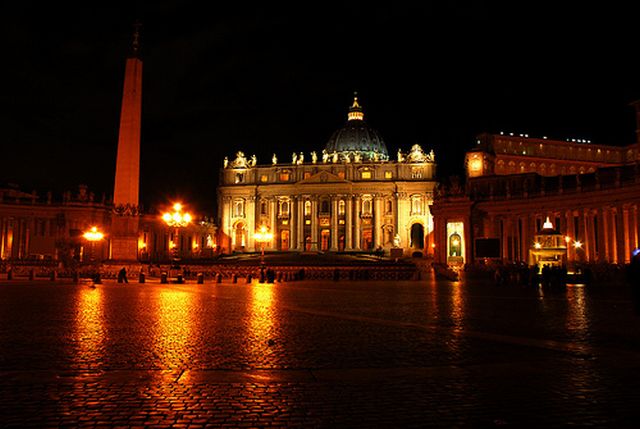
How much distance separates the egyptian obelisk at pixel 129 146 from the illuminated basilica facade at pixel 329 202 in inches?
2738

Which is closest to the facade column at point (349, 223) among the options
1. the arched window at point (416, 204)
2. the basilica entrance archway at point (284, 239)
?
the arched window at point (416, 204)

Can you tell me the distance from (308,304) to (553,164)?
76.9m

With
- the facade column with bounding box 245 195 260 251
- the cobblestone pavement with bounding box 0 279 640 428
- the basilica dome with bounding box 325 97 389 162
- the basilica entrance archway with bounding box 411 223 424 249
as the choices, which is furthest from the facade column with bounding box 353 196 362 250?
the cobblestone pavement with bounding box 0 279 640 428

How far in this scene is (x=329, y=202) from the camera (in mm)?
107250

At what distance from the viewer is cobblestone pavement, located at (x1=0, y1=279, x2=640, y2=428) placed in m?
5.84

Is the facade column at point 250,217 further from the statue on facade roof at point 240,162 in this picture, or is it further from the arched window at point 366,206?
the arched window at point 366,206

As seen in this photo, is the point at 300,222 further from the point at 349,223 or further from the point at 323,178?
the point at 349,223

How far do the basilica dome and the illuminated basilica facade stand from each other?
7.03 m

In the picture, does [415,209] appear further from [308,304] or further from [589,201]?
[308,304]

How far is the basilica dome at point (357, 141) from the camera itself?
12025cm

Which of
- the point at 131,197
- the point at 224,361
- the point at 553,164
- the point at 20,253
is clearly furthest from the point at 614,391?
the point at 553,164

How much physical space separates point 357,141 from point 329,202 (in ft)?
68.4

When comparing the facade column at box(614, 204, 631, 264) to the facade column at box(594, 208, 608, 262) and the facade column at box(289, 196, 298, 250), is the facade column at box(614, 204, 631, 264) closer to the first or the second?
the facade column at box(594, 208, 608, 262)

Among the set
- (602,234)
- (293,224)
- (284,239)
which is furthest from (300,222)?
(602,234)
